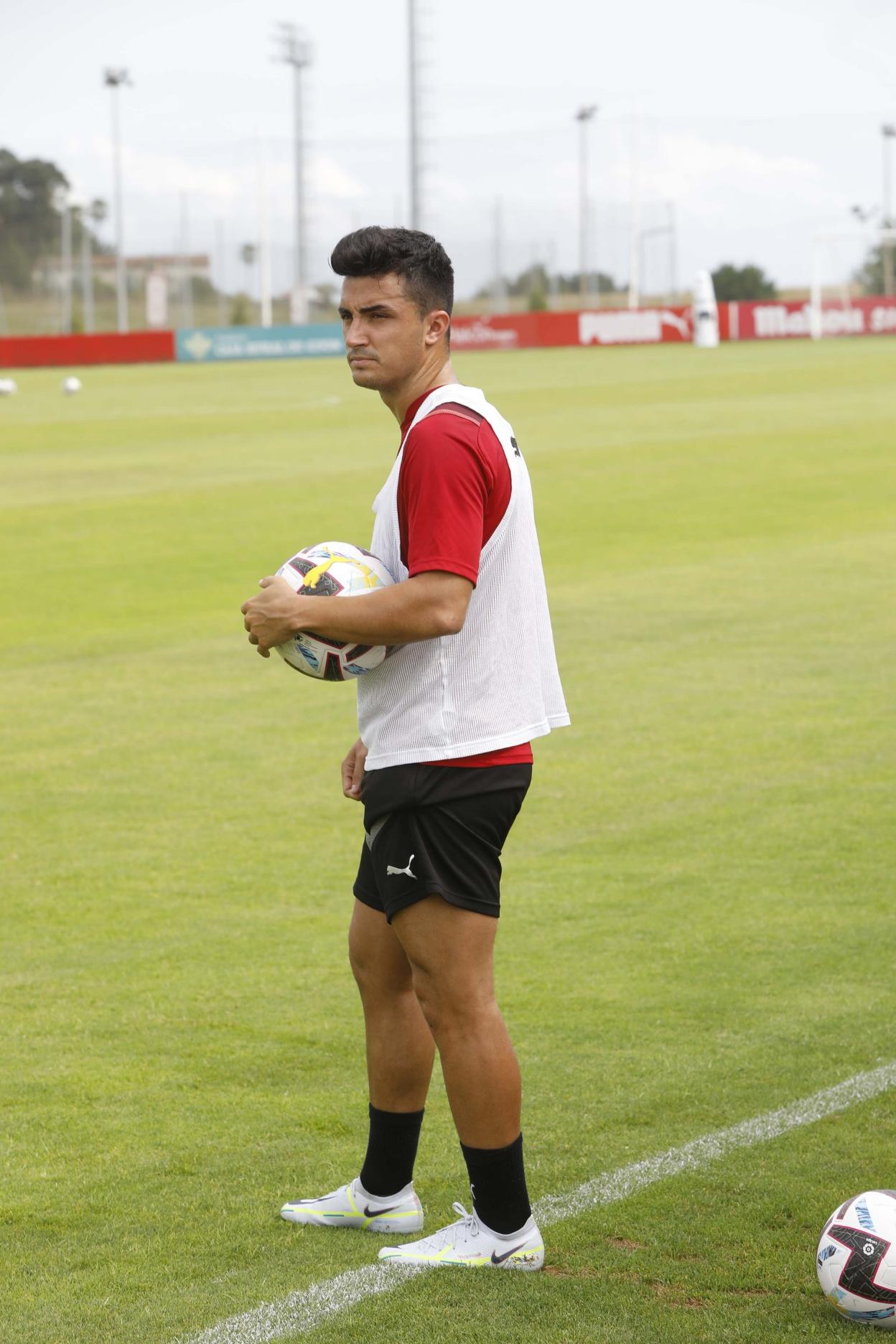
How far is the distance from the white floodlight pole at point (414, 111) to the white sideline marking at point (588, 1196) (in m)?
63.6

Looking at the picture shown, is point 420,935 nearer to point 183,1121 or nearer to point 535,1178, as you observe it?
point 535,1178

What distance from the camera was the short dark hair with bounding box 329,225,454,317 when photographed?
3805 millimetres

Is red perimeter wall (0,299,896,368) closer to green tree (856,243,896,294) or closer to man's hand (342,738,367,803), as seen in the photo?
green tree (856,243,896,294)

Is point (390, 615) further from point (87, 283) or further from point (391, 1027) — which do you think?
point (87, 283)

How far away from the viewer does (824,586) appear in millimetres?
14969

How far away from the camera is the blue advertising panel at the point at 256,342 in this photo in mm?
64375

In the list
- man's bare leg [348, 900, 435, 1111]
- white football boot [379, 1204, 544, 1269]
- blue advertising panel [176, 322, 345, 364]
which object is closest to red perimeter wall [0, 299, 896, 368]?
blue advertising panel [176, 322, 345, 364]

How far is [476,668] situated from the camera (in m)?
3.86

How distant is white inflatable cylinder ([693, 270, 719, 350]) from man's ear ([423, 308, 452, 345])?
5955 cm

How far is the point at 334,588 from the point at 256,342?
63.1m

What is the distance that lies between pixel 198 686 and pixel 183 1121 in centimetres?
675

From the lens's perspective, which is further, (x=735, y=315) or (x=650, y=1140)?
(x=735, y=315)

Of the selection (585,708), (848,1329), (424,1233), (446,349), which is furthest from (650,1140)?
(585,708)

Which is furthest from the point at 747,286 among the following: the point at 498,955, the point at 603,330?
the point at 498,955
